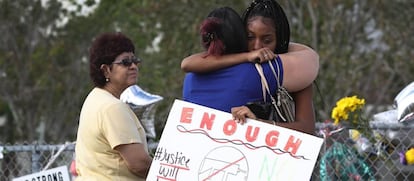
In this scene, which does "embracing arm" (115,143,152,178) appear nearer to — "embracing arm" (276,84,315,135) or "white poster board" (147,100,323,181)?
"white poster board" (147,100,323,181)

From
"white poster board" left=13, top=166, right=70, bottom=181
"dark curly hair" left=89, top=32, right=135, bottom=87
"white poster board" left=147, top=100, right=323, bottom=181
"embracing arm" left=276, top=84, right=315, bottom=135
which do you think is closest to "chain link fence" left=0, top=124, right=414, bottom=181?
"white poster board" left=13, top=166, right=70, bottom=181

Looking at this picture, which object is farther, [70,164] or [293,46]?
[70,164]

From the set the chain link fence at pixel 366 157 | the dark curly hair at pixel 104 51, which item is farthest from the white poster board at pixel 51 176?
the dark curly hair at pixel 104 51

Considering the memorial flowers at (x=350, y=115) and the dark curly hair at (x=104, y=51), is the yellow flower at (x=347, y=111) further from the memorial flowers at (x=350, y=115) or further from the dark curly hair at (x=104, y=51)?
the dark curly hair at (x=104, y=51)

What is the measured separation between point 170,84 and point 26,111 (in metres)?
3.80

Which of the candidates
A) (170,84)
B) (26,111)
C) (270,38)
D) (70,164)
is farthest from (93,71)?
(26,111)

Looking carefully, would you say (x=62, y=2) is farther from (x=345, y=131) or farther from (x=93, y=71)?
(x=93, y=71)

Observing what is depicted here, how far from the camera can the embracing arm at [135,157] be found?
14.5 ft

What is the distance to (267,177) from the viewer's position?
152 inches

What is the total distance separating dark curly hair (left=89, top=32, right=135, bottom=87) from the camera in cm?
463

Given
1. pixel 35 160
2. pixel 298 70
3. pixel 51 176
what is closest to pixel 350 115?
pixel 51 176

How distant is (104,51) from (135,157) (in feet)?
1.84

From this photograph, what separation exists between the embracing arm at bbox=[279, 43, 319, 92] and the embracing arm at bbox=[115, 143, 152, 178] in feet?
2.73

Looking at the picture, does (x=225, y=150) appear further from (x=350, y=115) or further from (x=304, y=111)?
(x=350, y=115)
